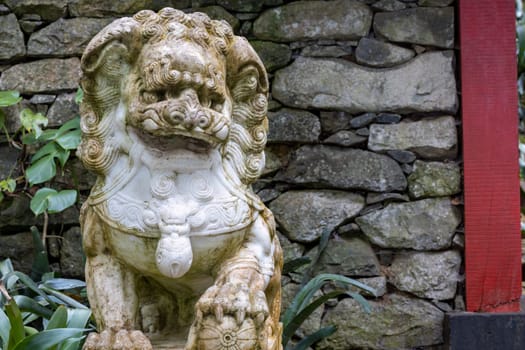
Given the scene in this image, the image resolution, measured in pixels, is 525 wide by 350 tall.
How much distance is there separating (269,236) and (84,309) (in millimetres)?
946

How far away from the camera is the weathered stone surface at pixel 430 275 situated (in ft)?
11.0

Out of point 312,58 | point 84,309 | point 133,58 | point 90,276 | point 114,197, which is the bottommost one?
point 84,309

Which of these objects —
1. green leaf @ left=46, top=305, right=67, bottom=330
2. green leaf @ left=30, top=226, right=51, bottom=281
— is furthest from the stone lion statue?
green leaf @ left=30, top=226, right=51, bottom=281

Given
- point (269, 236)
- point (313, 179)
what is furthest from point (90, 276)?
point (313, 179)

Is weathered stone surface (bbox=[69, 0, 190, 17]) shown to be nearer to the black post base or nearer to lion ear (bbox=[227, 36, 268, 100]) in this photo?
lion ear (bbox=[227, 36, 268, 100])

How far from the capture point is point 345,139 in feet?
11.3

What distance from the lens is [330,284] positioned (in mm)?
3406

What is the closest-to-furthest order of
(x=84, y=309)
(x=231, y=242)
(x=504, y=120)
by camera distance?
(x=231, y=242) < (x=84, y=309) < (x=504, y=120)

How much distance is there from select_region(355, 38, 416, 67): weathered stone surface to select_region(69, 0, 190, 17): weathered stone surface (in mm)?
885

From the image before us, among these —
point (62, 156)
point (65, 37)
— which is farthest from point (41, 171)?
point (65, 37)

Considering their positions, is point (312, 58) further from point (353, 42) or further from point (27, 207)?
point (27, 207)

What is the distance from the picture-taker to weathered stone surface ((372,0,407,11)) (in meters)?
3.51

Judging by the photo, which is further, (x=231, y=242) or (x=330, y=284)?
(x=330, y=284)

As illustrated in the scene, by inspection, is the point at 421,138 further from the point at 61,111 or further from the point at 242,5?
the point at 61,111
